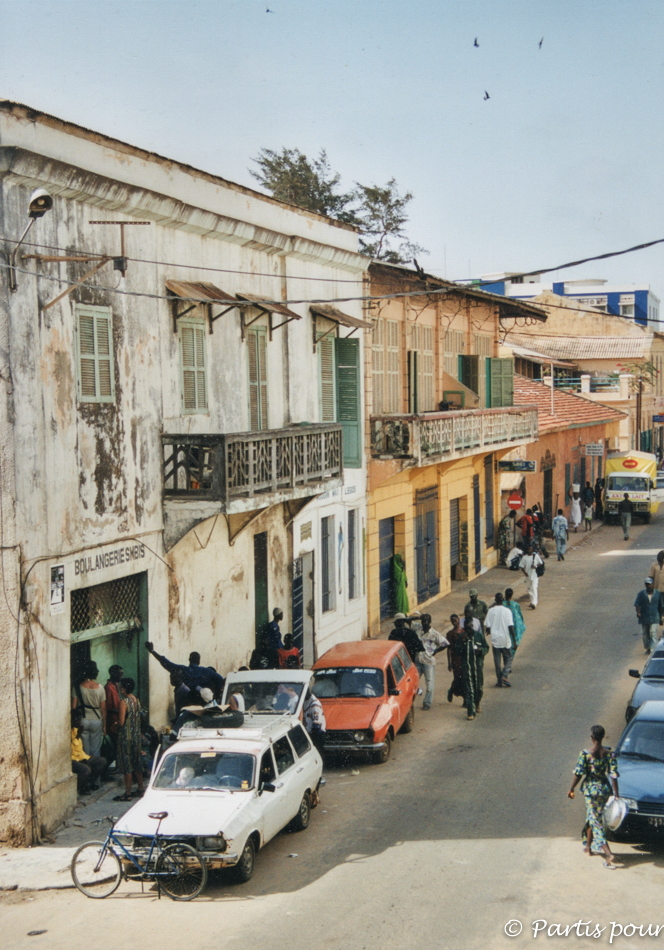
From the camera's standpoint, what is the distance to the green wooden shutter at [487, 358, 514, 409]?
106 feet

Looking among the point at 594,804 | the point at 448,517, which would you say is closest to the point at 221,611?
the point at 594,804

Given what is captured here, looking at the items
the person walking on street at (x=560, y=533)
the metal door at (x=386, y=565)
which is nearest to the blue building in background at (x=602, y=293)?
the person walking on street at (x=560, y=533)

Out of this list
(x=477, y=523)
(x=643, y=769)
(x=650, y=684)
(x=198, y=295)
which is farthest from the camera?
(x=477, y=523)

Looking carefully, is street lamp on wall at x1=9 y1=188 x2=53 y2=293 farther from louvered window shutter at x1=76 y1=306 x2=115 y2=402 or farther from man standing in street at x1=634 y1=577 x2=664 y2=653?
man standing in street at x1=634 y1=577 x2=664 y2=653

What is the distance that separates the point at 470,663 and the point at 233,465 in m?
5.37

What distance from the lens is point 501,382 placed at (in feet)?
108

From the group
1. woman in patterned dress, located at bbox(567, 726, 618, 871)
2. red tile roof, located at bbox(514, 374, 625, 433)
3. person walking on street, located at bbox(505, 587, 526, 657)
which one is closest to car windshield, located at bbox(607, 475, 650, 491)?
red tile roof, located at bbox(514, 374, 625, 433)

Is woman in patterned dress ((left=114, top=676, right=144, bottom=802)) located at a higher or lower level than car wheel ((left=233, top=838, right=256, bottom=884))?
higher

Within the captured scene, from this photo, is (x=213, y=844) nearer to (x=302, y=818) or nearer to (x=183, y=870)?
(x=183, y=870)

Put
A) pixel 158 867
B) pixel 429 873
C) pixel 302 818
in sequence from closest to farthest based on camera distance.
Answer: pixel 158 867 → pixel 429 873 → pixel 302 818

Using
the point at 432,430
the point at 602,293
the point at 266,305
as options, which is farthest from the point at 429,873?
the point at 602,293

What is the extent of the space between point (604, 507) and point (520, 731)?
30.3 metres

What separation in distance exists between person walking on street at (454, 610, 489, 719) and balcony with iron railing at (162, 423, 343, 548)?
362 cm

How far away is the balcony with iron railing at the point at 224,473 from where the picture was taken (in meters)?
15.1
